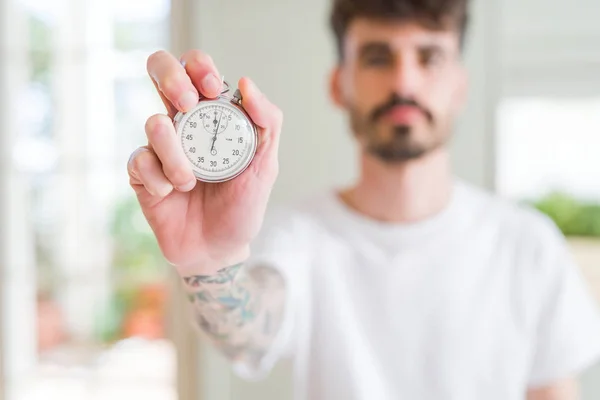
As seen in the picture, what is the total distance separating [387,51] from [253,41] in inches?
16.9

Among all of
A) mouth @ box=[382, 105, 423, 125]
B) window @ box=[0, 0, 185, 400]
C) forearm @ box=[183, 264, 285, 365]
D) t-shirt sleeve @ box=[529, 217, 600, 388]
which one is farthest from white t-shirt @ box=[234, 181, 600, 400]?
window @ box=[0, 0, 185, 400]

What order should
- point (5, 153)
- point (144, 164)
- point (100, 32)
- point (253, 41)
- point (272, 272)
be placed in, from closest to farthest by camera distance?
point (144, 164), point (272, 272), point (253, 41), point (5, 153), point (100, 32)

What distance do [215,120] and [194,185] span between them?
2.8 inches

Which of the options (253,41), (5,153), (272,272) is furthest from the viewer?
(5,153)

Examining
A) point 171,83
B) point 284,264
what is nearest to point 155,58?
point 171,83

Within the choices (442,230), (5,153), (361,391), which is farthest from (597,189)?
(5,153)

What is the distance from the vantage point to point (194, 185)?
2.01ft

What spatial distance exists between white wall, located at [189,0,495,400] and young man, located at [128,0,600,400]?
23 cm

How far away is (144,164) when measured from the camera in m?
0.58

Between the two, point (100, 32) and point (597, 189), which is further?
point (100, 32)

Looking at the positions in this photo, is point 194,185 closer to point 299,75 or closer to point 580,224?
point 299,75

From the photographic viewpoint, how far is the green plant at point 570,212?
1470 mm

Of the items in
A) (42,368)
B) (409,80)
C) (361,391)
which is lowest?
(42,368)

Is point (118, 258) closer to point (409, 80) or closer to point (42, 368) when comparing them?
point (42, 368)
